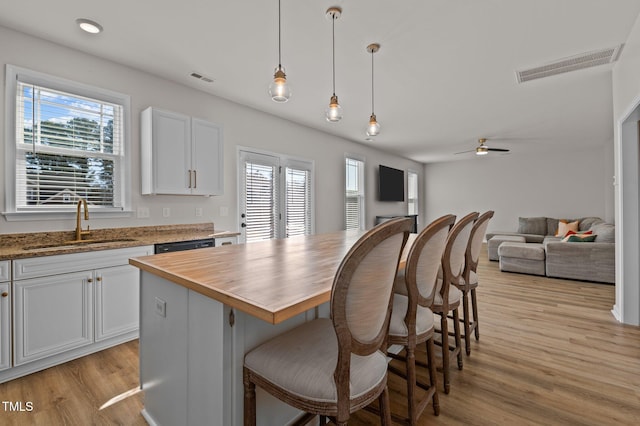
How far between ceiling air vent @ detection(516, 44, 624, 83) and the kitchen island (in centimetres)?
321

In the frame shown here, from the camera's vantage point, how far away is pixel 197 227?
145 inches

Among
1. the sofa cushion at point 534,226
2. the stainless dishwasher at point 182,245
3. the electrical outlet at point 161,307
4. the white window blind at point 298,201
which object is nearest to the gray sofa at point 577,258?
the sofa cushion at point 534,226

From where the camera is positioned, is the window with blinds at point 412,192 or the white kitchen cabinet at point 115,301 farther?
the window with blinds at point 412,192

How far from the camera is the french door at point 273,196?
427 centimetres

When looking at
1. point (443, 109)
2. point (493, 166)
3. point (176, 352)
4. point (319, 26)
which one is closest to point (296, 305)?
point (176, 352)

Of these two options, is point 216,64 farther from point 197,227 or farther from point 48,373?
point 48,373

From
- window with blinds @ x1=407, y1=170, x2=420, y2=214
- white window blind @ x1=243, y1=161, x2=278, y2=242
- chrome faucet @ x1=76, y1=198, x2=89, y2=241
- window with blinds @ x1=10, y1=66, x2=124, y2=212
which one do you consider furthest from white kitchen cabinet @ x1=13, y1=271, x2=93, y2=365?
window with blinds @ x1=407, y1=170, x2=420, y2=214

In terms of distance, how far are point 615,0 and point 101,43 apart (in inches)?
161

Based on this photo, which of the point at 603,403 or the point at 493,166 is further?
the point at 493,166

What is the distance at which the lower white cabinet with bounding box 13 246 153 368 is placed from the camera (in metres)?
2.11

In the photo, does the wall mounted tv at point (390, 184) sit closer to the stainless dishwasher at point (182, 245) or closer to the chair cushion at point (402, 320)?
the stainless dishwasher at point (182, 245)

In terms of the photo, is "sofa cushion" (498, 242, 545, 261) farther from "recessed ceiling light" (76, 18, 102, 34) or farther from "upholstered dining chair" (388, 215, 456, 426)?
"recessed ceiling light" (76, 18, 102, 34)

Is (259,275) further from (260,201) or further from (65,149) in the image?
(260,201)

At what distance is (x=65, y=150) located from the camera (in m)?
2.74
